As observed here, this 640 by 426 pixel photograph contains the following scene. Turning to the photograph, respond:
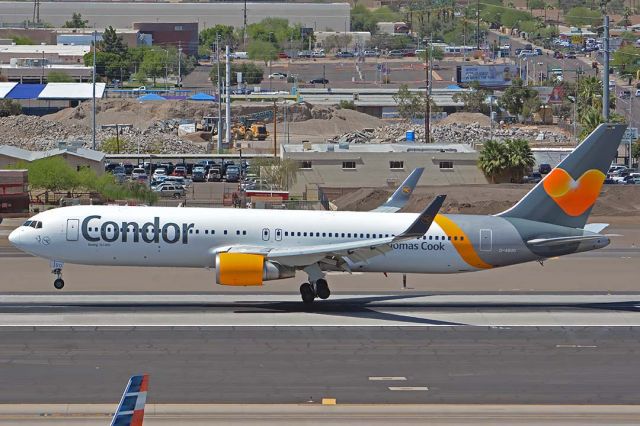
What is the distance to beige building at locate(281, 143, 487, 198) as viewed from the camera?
91688 millimetres

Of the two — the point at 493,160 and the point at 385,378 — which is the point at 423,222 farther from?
the point at 493,160

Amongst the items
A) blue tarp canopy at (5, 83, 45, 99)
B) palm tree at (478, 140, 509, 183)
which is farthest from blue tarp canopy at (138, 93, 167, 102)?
palm tree at (478, 140, 509, 183)

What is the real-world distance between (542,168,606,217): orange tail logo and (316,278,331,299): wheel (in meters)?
8.33

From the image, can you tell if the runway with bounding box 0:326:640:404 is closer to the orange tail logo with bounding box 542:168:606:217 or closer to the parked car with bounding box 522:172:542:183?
the orange tail logo with bounding box 542:168:606:217

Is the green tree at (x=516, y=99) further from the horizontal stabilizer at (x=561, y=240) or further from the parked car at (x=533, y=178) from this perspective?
the horizontal stabilizer at (x=561, y=240)

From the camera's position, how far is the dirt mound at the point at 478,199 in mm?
80250

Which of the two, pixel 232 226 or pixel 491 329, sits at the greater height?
pixel 232 226

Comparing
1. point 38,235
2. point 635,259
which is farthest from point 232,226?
point 635,259

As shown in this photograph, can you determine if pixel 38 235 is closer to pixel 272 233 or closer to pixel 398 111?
pixel 272 233

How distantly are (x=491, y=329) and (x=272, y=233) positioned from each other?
8246mm

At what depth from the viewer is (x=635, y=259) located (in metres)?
60.3

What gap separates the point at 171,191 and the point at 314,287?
50.8 m

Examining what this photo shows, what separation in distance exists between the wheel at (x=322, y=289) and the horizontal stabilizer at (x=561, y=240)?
7078 millimetres
